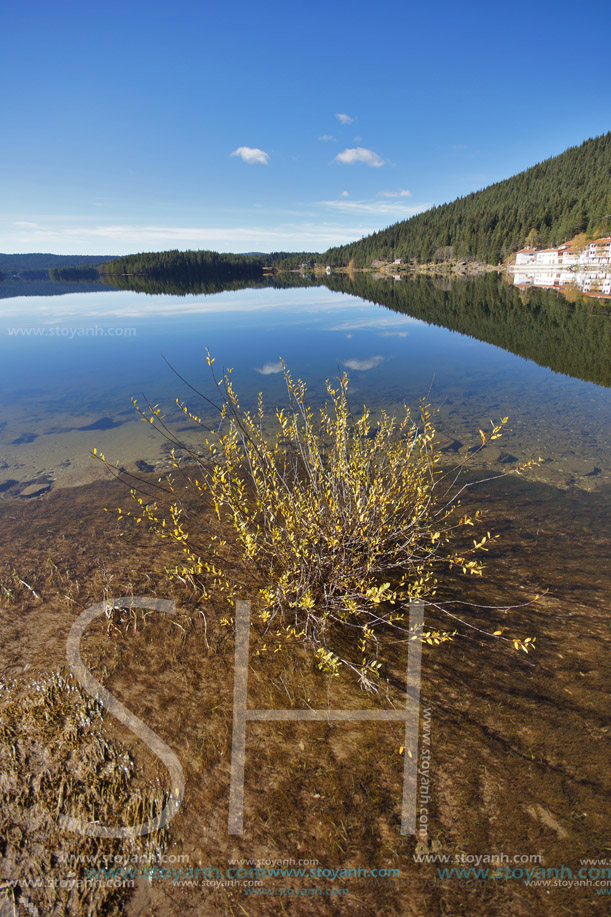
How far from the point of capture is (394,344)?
27.6 m

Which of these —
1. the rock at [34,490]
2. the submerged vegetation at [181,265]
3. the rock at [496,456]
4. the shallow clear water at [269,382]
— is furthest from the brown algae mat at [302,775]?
the submerged vegetation at [181,265]

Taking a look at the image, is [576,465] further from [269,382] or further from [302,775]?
[269,382]

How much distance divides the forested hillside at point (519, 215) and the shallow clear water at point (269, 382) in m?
82.1

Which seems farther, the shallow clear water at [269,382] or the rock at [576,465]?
the shallow clear water at [269,382]

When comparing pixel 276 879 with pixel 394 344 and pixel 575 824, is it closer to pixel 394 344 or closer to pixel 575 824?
pixel 575 824

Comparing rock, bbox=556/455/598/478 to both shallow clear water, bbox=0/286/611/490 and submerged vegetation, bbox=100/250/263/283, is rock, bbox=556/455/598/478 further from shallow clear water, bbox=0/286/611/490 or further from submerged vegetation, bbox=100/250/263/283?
submerged vegetation, bbox=100/250/263/283

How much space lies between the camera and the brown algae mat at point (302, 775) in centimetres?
259

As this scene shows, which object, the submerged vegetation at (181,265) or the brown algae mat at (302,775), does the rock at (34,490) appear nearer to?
the brown algae mat at (302,775)

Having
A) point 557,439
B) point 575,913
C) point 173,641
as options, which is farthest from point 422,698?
point 557,439

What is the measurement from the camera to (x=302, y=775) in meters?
3.19

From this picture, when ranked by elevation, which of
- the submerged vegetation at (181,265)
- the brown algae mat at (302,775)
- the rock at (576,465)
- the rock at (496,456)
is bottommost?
the rock at (576,465)

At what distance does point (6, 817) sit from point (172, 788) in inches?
44.8

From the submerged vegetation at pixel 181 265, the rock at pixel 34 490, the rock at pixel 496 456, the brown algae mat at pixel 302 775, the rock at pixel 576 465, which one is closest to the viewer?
the brown algae mat at pixel 302 775

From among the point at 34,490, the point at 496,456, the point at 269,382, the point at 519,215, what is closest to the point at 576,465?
the point at 496,456
